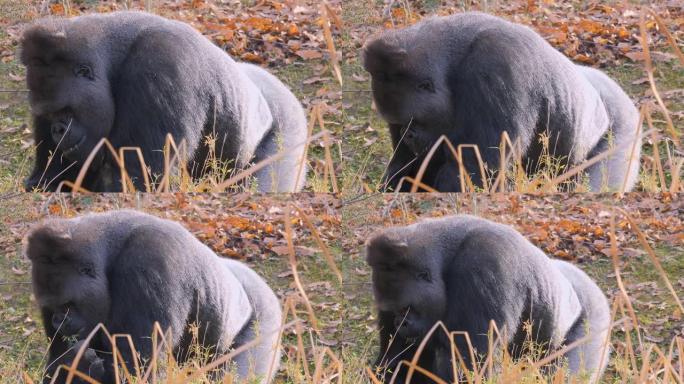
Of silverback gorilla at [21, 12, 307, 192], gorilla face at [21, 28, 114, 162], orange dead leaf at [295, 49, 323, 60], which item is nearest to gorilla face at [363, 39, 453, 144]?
orange dead leaf at [295, 49, 323, 60]

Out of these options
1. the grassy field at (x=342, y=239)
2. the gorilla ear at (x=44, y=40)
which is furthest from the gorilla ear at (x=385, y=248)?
the gorilla ear at (x=44, y=40)

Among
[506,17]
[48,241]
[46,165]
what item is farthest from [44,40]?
[506,17]

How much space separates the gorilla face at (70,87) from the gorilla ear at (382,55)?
4.01 feet

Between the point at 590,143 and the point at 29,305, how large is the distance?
2.91 m

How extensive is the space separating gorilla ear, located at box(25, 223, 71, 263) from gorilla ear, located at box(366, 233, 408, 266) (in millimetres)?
1418

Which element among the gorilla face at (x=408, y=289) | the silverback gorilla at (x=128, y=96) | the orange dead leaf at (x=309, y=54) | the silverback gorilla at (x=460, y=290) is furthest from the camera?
the orange dead leaf at (x=309, y=54)

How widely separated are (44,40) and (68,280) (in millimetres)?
1124

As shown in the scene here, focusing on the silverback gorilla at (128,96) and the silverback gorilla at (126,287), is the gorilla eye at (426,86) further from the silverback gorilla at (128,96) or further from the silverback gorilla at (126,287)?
the silverback gorilla at (126,287)

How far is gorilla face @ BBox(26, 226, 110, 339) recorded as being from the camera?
16.4 ft

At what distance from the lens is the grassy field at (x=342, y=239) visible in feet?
16.8

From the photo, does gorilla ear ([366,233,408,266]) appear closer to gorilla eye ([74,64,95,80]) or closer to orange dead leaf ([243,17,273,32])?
orange dead leaf ([243,17,273,32])

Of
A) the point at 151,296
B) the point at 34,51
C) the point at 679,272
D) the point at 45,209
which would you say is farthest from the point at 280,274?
the point at 679,272

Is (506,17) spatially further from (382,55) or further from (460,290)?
(460,290)

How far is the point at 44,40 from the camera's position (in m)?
4.99
